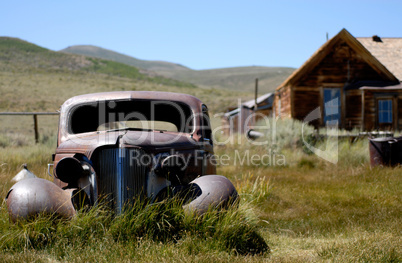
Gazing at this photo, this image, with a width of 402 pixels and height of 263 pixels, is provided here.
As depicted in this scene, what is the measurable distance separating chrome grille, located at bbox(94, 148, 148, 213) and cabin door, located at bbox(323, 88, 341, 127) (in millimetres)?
15757

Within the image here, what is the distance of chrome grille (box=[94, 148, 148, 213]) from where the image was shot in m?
4.21

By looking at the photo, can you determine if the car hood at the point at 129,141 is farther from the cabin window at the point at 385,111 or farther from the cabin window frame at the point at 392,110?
the cabin window at the point at 385,111

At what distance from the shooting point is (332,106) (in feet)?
62.1

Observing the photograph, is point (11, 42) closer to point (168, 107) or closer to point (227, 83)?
point (227, 83)

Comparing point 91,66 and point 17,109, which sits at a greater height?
point 91,66

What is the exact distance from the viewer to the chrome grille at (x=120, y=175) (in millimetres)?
4215

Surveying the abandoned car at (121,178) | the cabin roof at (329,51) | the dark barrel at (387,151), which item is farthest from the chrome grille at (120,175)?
the cabin roof at (329,51)

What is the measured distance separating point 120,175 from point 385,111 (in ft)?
57.7

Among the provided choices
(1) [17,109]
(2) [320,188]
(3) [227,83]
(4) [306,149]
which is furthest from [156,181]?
(3) [227,83]

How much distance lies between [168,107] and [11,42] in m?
91.6

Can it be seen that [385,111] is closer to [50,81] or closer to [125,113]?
[125,113]

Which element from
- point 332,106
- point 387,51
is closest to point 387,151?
point 332,106

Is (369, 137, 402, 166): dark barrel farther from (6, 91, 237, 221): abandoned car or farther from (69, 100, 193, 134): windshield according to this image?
(6, 91, 237, 221): abandoned car

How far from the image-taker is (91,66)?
8412 cm
